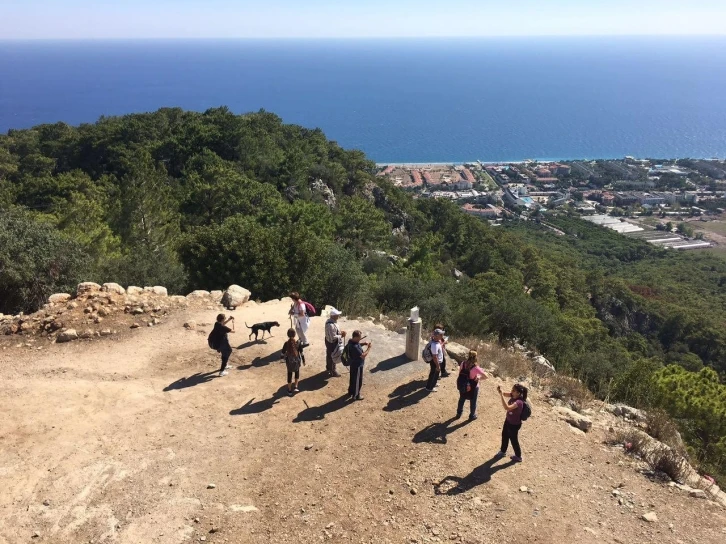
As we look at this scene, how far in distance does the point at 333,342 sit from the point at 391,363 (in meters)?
1.99

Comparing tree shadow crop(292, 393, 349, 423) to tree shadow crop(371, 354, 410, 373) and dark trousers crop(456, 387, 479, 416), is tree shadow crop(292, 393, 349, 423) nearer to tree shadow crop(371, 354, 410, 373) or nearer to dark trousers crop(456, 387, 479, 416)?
tree shadow crop(371, 354, 410, 373)

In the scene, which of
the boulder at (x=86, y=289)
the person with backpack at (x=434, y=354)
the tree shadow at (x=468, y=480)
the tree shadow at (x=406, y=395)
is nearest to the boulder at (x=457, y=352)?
the tree shadow at (x=406, y=395)

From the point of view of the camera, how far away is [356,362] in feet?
36.8

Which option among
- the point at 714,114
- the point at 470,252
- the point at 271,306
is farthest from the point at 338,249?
the point at 714,114

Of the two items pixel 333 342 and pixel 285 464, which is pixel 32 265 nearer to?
pixel 333 342

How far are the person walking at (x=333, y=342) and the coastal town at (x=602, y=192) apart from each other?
85909 mm

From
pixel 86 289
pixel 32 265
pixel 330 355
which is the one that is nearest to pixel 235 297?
pixel 86 289

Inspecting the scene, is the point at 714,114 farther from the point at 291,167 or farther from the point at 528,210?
the point at 291,167

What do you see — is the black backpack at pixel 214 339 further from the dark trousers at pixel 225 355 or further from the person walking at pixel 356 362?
the person walking at pixel 356 362

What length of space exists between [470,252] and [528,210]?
198 feet

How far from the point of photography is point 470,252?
183 feet

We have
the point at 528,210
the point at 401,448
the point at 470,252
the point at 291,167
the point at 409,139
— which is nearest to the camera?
the point at 401,448

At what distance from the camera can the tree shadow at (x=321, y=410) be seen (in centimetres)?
1098

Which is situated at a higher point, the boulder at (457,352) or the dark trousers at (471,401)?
the dark trousers at (471,401)
